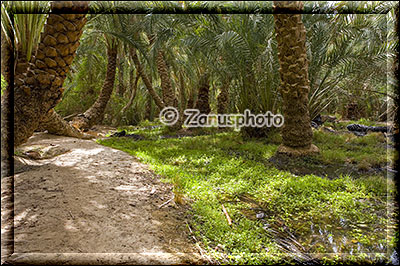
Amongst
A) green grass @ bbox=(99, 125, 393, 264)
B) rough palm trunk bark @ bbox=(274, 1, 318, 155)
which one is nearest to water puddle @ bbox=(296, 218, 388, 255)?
green grass @ bbox=(99, 125, 393, 264)

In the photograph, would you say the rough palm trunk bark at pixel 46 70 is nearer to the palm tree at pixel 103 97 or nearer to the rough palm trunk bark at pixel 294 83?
the rough palm trunk bark at pixel 294 83

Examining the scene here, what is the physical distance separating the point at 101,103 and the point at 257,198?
19.4ft

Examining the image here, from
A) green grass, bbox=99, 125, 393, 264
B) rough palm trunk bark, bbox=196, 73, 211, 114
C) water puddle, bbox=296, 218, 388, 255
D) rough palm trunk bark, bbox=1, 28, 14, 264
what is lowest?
water puddle, bbox=296, 218, 388, 255

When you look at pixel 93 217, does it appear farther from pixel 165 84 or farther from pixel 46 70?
pixel 165 84

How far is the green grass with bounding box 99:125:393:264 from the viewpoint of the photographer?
1.39 m

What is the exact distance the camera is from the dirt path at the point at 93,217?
41.2 inches

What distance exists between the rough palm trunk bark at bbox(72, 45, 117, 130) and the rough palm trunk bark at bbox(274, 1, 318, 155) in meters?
5.06

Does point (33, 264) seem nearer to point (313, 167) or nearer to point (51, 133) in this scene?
point (313, 167)

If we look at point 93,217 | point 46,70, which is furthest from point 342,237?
point 46,70

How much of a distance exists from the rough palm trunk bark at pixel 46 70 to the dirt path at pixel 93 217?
1.20 ft

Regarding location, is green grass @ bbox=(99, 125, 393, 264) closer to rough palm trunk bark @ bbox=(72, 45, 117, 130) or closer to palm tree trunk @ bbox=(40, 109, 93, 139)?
palm tree trunk @ bbox=(40, 109, 93, 139)

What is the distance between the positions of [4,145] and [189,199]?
1.33 m

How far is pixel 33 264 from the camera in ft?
3.13

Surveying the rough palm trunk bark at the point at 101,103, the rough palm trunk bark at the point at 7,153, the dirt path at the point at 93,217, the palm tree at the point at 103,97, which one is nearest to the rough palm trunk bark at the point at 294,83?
the dirt path at the point at 93,217
